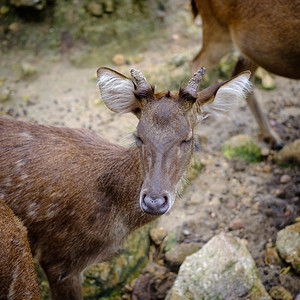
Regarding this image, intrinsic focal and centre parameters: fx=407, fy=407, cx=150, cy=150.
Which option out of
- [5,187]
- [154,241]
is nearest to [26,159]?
[5,187]

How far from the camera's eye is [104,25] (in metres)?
8.10

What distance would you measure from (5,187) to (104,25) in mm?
5065

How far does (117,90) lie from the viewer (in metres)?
3.83

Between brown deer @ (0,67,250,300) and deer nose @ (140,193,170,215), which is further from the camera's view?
brown deer @ (0,67,250,300)

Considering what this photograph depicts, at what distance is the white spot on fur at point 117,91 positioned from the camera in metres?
3.75

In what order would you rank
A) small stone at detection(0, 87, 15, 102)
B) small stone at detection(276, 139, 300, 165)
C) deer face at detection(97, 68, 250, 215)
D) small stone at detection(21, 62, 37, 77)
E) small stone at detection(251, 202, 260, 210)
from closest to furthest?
deer face at detection(97, 68, 250, 215), small stone at detection(251, 202, 260, 210), small stone at detection(276, 139, 300, 165), small stone at detection(0, 87, 15, 102), small stone at detection(21, 62, 37, 77)

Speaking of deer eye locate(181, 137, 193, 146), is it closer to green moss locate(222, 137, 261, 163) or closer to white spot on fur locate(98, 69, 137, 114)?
white spot on fur locate(98, 69, 137, 114)

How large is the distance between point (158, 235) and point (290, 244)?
1.59m

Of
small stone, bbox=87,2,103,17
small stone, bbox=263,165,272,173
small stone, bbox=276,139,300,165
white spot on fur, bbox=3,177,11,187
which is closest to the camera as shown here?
white spot on fur, bbox=3,177,11,187

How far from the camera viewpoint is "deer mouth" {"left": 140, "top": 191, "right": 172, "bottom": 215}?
3270mm

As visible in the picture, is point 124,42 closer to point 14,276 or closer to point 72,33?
point 72,33

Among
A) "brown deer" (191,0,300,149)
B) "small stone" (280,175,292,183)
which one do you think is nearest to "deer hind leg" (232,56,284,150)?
"brown deer" (191,0,300,149)

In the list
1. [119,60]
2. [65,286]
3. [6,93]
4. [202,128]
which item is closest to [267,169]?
[202,128]

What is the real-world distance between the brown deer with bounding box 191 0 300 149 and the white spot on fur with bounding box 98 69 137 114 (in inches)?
94.9
